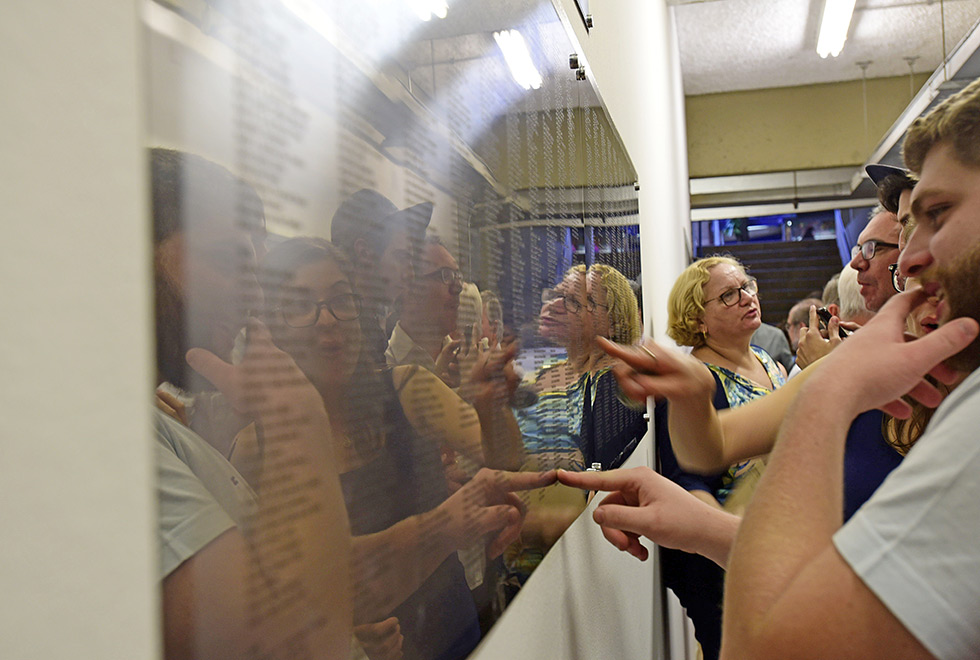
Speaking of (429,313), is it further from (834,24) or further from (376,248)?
(834,24)

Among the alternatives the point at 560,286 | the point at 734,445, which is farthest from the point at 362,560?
the point at 734,445

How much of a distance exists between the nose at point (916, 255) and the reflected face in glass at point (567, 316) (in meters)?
0.50

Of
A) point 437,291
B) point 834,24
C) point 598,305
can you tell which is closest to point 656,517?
point 598,305

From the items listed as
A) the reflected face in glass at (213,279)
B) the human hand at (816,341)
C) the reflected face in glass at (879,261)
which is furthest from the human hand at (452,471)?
the human hand at (816,341)

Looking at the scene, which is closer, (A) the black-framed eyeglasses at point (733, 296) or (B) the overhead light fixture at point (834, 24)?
(A) the black-framed eyeglasses at point (733, 296)

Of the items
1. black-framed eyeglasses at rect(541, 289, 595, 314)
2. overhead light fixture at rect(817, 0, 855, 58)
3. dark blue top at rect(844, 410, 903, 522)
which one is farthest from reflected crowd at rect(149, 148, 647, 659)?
overhead light fixture at rect(817, 0, 855, 58)

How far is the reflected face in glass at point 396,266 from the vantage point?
0.55 m

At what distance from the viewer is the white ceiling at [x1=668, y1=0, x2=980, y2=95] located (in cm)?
612

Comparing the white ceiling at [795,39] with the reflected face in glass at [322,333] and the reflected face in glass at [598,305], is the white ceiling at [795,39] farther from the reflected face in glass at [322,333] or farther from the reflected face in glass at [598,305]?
the reflected face in glass at [322,333]

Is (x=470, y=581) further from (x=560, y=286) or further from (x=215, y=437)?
(x=560, y=286)

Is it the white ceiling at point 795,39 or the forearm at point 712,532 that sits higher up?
the white ceiling at point 795,39

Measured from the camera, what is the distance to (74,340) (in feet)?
1.03

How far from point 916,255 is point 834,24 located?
5455 millimetres

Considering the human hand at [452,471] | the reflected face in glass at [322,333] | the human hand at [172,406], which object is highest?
the reflected face in glass at [322,333]
